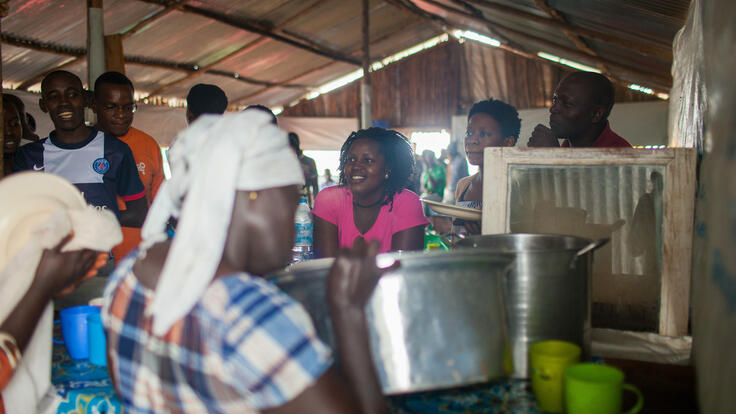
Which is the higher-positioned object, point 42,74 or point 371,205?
point 42,74

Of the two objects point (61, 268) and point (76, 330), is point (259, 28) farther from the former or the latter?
point (61, 268)

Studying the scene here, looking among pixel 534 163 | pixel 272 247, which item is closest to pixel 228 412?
pixel 272 247

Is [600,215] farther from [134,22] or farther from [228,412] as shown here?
[134,22]

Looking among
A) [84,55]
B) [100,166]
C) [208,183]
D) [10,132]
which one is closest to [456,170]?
[84,55]

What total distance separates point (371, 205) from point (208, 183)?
1692 millimetres

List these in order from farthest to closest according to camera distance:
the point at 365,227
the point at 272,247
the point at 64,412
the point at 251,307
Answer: the point at 365,227
the point at 64,412
the point at 272,247
the point at 251,307

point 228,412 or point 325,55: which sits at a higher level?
point 325,55

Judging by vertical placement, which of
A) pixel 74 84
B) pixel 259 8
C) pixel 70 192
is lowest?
pixel 70 192

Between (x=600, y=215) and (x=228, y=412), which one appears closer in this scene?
(x=228, y=412)

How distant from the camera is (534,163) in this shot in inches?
70.3

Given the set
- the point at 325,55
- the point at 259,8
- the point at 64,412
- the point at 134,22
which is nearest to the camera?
the point at 64,412

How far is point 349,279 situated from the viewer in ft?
3.25

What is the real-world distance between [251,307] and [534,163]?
124 centimetres

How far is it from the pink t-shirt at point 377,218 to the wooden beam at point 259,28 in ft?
18.2
